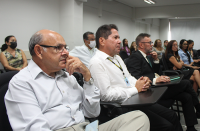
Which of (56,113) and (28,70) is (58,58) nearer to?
(28,70)

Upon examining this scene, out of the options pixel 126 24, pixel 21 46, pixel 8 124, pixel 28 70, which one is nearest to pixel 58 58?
pixel 28 70

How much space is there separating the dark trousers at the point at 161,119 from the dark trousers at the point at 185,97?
1.66 feet

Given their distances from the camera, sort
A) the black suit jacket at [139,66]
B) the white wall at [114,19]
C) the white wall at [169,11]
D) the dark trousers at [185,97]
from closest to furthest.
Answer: the dark trousers at [185,97] < the black suit jacket at [139,66] < the white wall at [114,19] < the white wall at [169,11]

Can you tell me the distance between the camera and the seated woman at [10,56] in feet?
12.1

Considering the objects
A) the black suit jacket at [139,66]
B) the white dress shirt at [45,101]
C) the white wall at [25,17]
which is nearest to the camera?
the white dress shirt at [45,101]

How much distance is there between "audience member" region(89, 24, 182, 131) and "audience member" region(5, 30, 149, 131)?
0.31 meters

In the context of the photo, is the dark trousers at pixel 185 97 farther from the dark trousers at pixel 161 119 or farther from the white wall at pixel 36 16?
the white wall at pixel 36 16

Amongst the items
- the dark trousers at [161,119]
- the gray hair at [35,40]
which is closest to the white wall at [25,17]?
the gray hair at [35,40]

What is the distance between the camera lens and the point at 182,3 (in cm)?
839

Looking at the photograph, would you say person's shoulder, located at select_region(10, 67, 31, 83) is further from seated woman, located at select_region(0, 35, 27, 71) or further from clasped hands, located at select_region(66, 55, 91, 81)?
seated woman, located at select_region(0, 35, 27, 71)

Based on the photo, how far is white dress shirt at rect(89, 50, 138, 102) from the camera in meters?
1.60

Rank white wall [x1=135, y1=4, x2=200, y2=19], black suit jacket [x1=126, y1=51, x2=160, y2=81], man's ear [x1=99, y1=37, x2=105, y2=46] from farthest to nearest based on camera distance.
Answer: white wall [x1=135, y1=4, x2=200, y2=19], black suit jacket [x1=126, y1=51, x2=160, y2=81], man's ear [x1=99, y1=37, x2=105, y2=46]

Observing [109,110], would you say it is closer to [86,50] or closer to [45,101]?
[45,101]

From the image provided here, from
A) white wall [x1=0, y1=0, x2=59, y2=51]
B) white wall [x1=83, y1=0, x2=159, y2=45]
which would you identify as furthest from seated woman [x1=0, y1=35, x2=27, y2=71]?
white wall [x1=83, y1=0, x2=159, y2=45]
